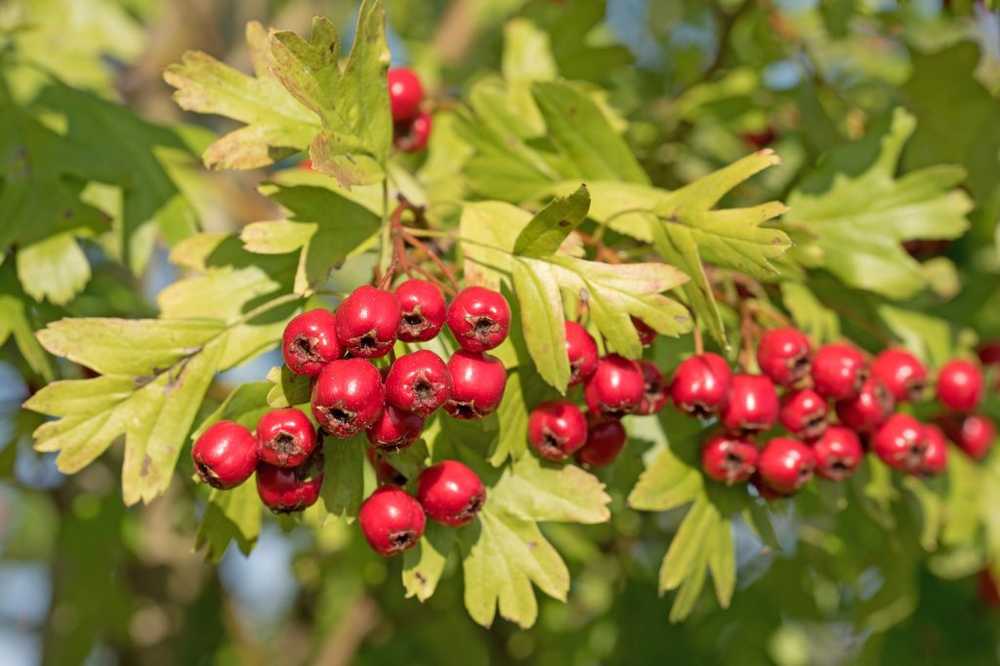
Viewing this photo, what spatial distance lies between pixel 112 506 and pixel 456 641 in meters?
1.16

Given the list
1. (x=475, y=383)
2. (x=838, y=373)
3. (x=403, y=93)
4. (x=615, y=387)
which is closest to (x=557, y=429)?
(x=615, y=387)

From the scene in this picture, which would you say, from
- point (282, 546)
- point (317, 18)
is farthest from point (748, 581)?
point (317, 18)

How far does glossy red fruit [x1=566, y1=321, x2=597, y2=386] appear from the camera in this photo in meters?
1.68

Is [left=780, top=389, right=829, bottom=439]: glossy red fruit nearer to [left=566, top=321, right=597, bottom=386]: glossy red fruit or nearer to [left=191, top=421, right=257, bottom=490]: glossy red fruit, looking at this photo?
[left=566, top=321, right=597, bottom=386]: glossy red fruit

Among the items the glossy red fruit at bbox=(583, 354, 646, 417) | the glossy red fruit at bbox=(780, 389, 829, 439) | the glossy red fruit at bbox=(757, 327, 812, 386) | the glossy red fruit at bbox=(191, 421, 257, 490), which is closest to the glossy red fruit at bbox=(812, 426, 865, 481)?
the glossy red fruit at bbox=(780, 389, 829, 439)

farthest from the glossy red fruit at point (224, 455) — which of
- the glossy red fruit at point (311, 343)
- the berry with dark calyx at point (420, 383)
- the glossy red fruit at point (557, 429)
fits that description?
the glossy red fruit at point (557, 429)

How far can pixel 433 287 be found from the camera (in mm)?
1585

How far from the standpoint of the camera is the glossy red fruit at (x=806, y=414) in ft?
6.33

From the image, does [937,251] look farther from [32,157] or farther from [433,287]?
[32,157]

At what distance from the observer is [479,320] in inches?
61.5

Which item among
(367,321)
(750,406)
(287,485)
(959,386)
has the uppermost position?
(367,321)

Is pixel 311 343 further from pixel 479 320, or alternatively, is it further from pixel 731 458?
pixel 731 458

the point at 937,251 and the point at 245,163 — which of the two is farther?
the point at 937,251

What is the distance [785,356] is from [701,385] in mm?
211
